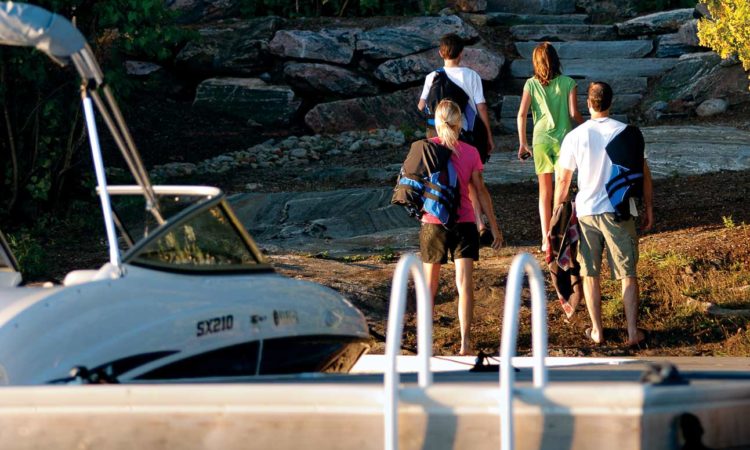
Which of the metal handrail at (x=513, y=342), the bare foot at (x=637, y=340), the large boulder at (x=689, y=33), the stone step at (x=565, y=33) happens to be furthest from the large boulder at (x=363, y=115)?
the metal handrail at (x=513, y=342)

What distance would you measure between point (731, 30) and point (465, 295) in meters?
3.86

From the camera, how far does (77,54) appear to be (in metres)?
5.51

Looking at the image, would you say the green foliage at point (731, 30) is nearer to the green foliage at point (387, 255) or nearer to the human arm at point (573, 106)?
the human arm at point (573, 106)

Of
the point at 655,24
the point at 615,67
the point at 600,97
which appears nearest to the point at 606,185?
the point at 600,97

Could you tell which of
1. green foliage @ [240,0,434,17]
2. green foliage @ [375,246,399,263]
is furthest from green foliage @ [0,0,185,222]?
green foliage @ [240,0,434,17]

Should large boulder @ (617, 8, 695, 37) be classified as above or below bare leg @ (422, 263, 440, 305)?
above

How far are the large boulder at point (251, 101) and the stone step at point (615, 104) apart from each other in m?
2.98

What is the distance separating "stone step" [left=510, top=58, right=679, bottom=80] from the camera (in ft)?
61.0

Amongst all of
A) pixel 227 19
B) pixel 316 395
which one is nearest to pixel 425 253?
pixel 316 395

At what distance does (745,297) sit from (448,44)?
2.82m

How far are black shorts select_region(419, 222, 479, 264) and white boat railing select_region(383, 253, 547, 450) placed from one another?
381 cm

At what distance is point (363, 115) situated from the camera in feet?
60.0

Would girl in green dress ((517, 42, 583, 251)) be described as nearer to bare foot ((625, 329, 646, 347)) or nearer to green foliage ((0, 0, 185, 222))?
bare foot ((625, 329, 646, 347))

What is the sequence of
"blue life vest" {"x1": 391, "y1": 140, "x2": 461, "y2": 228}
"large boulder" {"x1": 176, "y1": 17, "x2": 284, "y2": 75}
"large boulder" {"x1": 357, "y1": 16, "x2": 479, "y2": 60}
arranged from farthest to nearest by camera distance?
"large boulder" {"x1": 176, "y1": 17, "x2": 284, "y2": 75}, "large boulder" {"x1": 357, "y1": 16, "x2": 479, "y2": 60}, "blue life vest" {"x1": 391, "y1": 140, "x2": 461, "y2": 228}
